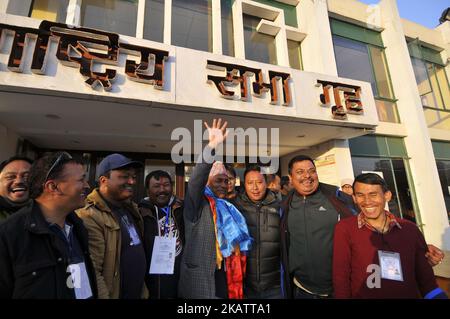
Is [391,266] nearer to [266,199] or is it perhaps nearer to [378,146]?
[266,199]

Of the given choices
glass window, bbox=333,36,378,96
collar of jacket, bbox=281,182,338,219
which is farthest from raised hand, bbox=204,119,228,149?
glass window, bbox=333,36,378,96

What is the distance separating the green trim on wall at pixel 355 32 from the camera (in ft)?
28.4

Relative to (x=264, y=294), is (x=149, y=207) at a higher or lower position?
higher

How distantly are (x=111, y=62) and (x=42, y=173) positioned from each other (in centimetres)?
342

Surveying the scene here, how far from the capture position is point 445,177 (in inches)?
352

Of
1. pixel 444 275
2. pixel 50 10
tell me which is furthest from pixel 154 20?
pixel 444 275

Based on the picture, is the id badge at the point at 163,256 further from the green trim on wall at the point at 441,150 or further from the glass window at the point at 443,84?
the glass window at the point at 443,84

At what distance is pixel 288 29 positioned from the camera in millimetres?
7586

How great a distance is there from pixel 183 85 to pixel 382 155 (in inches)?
286

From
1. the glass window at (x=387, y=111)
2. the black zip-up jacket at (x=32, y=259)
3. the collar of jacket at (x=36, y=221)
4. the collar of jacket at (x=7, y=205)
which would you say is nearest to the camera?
the black zip-up jacket at (x=32, y=259)

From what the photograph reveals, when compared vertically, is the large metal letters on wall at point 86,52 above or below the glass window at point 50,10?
below

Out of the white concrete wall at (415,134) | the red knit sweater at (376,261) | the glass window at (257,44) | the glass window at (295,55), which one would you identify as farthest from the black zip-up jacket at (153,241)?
the white concrete wall at (415,134)

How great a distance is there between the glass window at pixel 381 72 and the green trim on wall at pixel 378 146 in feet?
5.91
